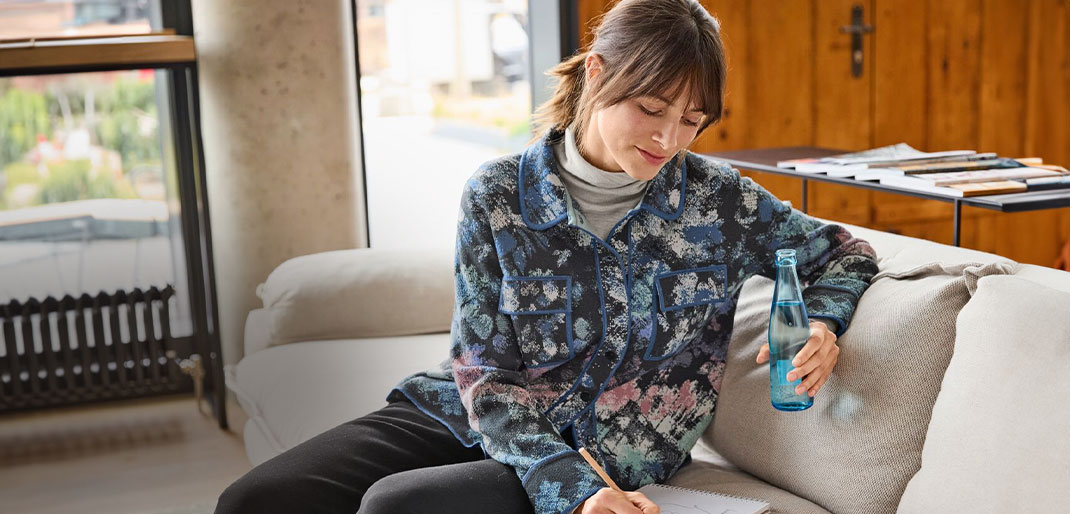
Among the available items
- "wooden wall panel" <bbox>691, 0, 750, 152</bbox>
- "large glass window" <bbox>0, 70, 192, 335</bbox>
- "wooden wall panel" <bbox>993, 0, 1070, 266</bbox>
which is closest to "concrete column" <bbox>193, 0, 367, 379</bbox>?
"large glass window" <bbox>0, 70, 192, 335</bbox>

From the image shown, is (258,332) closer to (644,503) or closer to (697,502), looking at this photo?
(697,502)

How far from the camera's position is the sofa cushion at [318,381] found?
2.27 metres

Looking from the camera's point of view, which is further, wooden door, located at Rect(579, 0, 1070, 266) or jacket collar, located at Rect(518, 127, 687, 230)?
wooden door, located at Rect(579, 0, 1070, 266)

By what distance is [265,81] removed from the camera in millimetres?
3312

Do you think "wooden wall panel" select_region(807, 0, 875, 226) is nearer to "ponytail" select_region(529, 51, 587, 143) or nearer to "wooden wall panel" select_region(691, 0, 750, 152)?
"wooden wall panel" select_region(691, 0, 750, 152)

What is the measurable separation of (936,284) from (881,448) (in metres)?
0.27

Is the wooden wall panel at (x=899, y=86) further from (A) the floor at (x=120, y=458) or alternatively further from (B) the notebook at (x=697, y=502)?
(B) the notebook at (x=697, y=502)

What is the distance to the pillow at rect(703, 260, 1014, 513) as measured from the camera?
4.83ft

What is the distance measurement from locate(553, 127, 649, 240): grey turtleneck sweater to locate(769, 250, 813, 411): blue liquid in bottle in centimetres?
25

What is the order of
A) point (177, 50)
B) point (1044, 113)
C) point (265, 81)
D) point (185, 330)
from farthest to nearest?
point (1044, 113) → point (185, 330) → point (265, 81) → point (177, 50)

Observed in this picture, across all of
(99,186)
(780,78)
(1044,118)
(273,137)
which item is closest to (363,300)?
(273,137)

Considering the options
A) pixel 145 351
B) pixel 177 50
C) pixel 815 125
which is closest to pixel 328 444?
pixel 177 50

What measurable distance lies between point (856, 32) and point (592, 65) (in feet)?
8.86

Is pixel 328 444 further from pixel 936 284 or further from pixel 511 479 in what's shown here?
pixel 936 284
